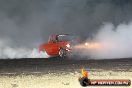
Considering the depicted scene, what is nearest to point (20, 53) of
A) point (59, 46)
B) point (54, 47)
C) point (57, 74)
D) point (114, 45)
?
point (54, 47)

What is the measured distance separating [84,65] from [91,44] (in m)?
5.28

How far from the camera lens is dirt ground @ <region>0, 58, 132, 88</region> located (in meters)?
16.3

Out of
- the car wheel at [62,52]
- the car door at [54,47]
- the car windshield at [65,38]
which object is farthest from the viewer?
the car windshield at [65,38]

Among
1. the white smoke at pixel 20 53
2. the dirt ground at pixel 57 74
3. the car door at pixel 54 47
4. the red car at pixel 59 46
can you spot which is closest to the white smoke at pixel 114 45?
the red car at pixel 59 46

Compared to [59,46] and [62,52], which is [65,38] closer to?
[59,46]

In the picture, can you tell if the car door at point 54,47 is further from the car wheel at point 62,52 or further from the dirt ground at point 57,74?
the dirt ground at point 57,74

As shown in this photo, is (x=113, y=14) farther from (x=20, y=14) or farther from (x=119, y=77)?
(x=119, y=77)

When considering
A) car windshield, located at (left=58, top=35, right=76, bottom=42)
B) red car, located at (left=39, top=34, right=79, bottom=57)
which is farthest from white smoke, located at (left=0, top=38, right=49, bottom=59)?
car windshield, located at (left=58, top=35, right=76, bottom=42)

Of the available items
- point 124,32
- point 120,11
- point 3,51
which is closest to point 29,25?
point 120,11

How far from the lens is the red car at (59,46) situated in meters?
26.1

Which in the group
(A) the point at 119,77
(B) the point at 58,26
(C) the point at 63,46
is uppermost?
(B) the point at 58,26

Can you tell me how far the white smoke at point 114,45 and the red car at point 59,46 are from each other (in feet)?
4.62

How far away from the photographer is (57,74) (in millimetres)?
18578

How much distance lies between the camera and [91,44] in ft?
87.7
